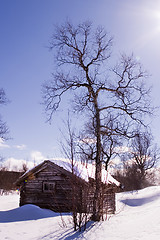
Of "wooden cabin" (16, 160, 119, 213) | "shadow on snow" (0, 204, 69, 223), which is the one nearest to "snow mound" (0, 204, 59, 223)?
"shadow on snow" (0, 204, 69, 223)

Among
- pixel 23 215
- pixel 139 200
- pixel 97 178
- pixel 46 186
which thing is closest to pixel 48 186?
pixel 46 186

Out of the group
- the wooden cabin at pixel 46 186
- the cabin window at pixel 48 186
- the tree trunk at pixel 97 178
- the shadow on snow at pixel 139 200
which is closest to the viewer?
the tree trunk at pixel 97 178

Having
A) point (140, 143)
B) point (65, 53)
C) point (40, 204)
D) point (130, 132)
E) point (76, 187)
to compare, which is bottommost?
point (40, 204)

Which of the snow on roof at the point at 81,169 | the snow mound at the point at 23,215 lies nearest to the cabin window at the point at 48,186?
the snow on roof at the point at 81,169

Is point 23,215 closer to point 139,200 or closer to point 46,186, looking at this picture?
point 46,186

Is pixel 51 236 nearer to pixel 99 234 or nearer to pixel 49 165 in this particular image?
pixel 99 234

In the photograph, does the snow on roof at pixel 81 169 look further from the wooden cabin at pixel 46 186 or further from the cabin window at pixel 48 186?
the cabin window at pixel 48 186

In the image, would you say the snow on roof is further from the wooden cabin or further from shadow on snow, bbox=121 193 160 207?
shadow on snow, bbox=121 193 160 207

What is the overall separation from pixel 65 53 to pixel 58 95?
2748mm

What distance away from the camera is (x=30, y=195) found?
16.1m

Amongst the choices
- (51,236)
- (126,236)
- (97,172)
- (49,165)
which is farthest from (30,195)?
(126,236)

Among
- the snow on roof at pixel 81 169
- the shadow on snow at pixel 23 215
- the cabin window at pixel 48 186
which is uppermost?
the snow on roof at pixel 81 169

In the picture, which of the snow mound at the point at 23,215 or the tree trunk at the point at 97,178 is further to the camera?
the snow mound at the point at 23,215

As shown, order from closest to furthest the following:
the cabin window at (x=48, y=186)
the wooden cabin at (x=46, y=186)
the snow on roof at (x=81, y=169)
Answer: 1. the snow on roof at (x=81, y=169)
2. the wooden cabin at (x=46, y=186)
3. the cabin window at (x=48, y=186)
